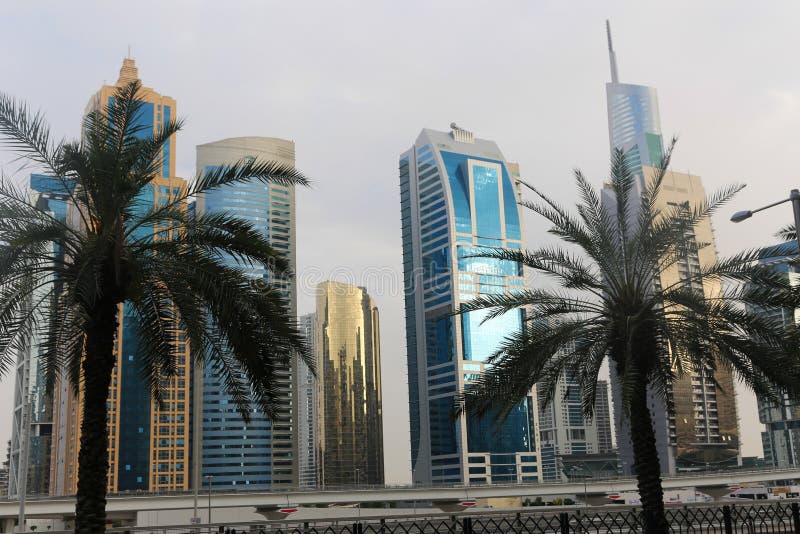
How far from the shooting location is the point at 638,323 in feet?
67.3

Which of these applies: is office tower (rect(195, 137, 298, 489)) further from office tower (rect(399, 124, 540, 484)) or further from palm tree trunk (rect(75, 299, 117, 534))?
palm tree trunk (rect(75, 299, 117, 534))

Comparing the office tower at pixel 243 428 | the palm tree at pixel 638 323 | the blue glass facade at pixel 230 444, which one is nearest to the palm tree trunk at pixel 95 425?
the palm tree at pixel 638 323

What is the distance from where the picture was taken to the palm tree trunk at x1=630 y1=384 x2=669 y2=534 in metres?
20.6

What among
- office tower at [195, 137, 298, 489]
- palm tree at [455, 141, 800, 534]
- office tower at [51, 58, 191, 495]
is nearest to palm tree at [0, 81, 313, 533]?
palm tree at [455, 141, 800, 534]

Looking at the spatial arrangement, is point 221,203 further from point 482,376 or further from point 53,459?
point 482,376

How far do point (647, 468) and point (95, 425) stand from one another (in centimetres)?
1325

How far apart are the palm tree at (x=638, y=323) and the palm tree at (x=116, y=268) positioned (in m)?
6.64

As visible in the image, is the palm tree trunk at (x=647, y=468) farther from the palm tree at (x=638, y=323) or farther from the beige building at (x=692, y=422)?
the beige building at (x=692, y=422)

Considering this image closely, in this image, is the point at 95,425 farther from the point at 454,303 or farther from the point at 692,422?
the point at 692,422

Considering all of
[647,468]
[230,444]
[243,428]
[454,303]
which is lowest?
[647,468]

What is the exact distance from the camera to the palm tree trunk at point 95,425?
1514cm

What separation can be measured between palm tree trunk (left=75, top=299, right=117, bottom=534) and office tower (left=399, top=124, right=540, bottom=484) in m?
152

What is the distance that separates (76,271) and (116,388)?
12863 centimetres

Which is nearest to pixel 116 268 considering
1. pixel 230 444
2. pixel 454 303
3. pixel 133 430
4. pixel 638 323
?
pixel 638 323
